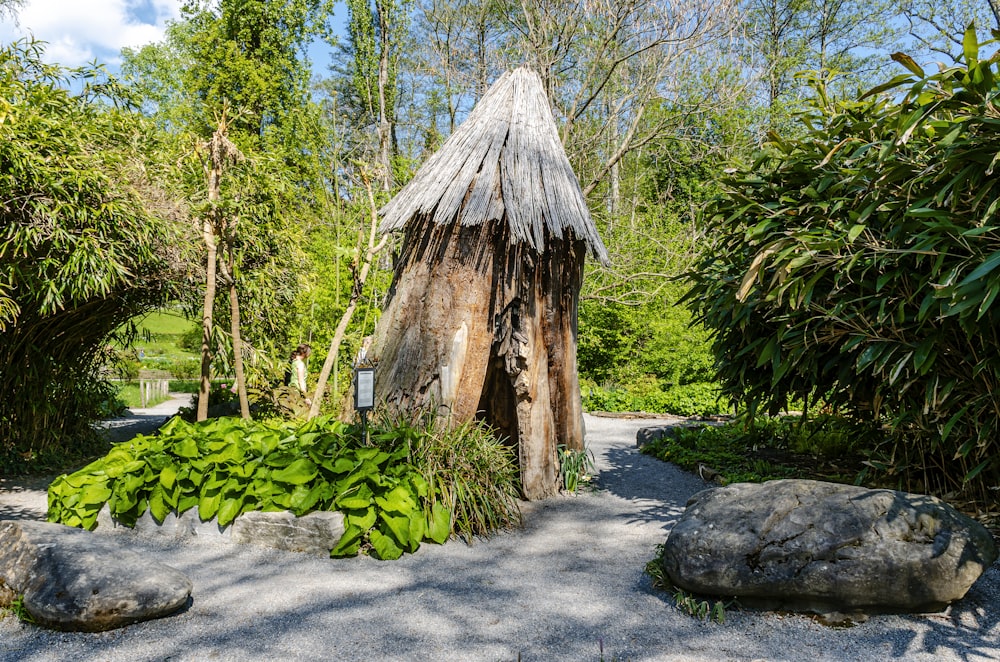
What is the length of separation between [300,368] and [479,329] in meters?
5.01

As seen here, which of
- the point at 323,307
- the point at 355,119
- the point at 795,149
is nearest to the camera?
the point at 795,149

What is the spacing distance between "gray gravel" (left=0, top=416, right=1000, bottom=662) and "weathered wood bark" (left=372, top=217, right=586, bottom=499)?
3.75 feet

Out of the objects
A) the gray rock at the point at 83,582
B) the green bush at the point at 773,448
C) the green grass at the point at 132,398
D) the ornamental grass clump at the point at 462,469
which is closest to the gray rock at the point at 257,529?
the ornamental grass clump at the point at 462,469

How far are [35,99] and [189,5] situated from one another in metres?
20.7

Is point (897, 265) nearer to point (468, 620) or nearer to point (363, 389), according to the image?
point (468, 620)

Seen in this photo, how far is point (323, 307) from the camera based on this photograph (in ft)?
32.2

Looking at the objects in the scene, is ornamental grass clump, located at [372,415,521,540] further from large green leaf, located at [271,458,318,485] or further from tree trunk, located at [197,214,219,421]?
tree trunk, located at [197,214,219,421]

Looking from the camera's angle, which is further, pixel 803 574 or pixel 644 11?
pixel 644 11

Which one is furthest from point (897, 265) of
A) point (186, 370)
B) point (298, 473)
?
point (186, 370)

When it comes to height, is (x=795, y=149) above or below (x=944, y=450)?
above

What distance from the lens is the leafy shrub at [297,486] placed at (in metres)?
3.91

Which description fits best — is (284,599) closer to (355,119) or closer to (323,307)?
(323,307)

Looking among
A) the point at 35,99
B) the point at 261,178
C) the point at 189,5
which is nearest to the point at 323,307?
the point at 261,178

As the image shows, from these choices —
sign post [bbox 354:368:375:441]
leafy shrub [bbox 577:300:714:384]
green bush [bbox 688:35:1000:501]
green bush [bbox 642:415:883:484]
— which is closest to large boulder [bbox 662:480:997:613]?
green bush [bbox 688:35:1000:501]
